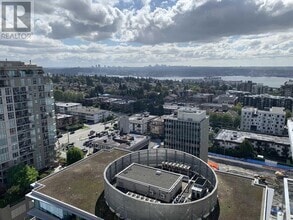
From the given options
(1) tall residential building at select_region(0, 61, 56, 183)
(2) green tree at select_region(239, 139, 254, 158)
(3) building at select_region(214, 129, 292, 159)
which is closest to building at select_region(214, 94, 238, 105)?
(3) building at select_region(214, 129, 292, 159)

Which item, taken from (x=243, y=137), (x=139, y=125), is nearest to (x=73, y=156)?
(x=139, y=125)

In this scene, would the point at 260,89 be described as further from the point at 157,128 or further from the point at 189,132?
the point at 189,132

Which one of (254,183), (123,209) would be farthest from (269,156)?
(123,209)

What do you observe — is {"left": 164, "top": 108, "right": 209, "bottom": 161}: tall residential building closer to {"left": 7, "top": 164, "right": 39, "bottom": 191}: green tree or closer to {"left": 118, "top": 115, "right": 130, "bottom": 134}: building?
{"left": 7, "top": 164, "right": 39, "bottom": 191}: green tree

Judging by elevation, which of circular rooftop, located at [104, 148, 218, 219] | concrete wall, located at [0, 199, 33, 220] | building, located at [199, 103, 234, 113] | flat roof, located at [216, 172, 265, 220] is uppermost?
circular rooftop, located at [104, 148, 218, 219]

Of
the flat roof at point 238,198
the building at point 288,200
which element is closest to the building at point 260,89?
the flat roof at point 238,198
